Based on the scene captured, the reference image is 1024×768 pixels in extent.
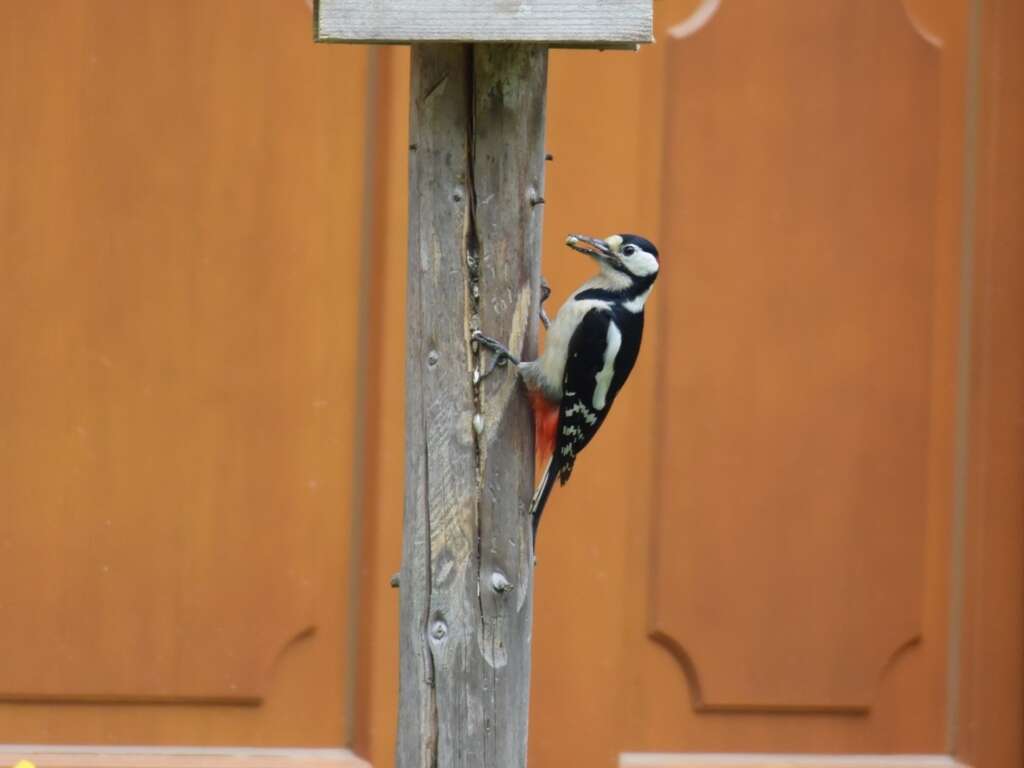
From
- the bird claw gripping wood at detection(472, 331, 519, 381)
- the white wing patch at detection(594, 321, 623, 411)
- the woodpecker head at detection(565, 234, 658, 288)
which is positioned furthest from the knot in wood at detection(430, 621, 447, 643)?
the woodpecker head at detection(565, 234, 658, 288)

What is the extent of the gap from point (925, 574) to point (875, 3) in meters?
1.22

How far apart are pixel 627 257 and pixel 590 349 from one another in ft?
0.57

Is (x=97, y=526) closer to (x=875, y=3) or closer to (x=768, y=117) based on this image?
(x=768, y=117)

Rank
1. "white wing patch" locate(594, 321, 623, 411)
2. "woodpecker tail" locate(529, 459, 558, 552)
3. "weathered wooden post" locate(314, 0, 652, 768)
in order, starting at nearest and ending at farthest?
"weathered wooden post" locate(314, 0, 652, 768) < "woodpecker tail" locate(529, 459, 558, 552) < "white wing patch" locate(594, 321, 623, 411)

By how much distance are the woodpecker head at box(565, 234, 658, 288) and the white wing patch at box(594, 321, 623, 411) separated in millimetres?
98

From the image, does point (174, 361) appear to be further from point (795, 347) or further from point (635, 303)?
point (795, 347)

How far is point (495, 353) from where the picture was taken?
7.47ft

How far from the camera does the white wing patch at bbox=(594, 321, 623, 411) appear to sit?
2781mm

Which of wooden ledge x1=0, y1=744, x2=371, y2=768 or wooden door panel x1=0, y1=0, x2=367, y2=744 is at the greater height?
wooden door panel x1=0, y1=0, x2=367, y2=744

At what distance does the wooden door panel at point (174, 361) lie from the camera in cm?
349

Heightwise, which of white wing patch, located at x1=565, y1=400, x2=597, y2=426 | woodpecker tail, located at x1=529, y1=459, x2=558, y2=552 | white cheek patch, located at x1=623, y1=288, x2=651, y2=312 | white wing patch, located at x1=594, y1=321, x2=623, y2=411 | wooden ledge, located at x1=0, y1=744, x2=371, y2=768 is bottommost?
wooden ledge, located at x1=0, y1=744, x2=371, y2=768

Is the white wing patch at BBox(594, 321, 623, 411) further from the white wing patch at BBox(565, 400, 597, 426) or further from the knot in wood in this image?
the knot in wood

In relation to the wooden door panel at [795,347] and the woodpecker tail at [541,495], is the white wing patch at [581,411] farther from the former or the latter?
the wooden door panel at [795,347]

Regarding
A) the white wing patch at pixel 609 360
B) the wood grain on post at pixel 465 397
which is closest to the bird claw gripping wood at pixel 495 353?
the wood grain on post at pixel 465 397
